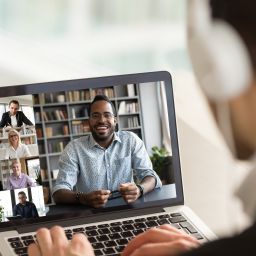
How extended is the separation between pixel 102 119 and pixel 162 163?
149 mm

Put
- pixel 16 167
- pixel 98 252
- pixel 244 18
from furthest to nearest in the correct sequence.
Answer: pixel 16 167
pixel 98 252
pixel 244 18

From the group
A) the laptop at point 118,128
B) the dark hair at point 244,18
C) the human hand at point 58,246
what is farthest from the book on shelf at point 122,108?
the dark hair at point 244,18

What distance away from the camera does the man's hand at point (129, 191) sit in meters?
1.50

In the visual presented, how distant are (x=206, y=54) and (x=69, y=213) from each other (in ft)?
2.73

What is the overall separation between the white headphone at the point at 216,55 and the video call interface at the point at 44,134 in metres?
0.73

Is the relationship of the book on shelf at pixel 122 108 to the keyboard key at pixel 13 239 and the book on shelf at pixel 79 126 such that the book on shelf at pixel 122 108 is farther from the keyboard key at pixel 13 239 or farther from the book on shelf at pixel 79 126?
the keyboard key at pixel 13 239

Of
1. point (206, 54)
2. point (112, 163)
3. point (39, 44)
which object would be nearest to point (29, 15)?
point (39, 44)

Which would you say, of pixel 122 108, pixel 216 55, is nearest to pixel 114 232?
pixel 122 108

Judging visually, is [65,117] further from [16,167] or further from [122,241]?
[122,241]

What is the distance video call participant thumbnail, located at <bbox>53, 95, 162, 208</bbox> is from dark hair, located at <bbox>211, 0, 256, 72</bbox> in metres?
0.86

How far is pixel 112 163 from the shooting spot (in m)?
1.50

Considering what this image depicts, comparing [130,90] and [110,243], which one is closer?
[110,243]

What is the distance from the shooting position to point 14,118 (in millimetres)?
1458

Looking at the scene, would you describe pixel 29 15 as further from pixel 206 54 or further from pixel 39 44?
pixel 206 54
